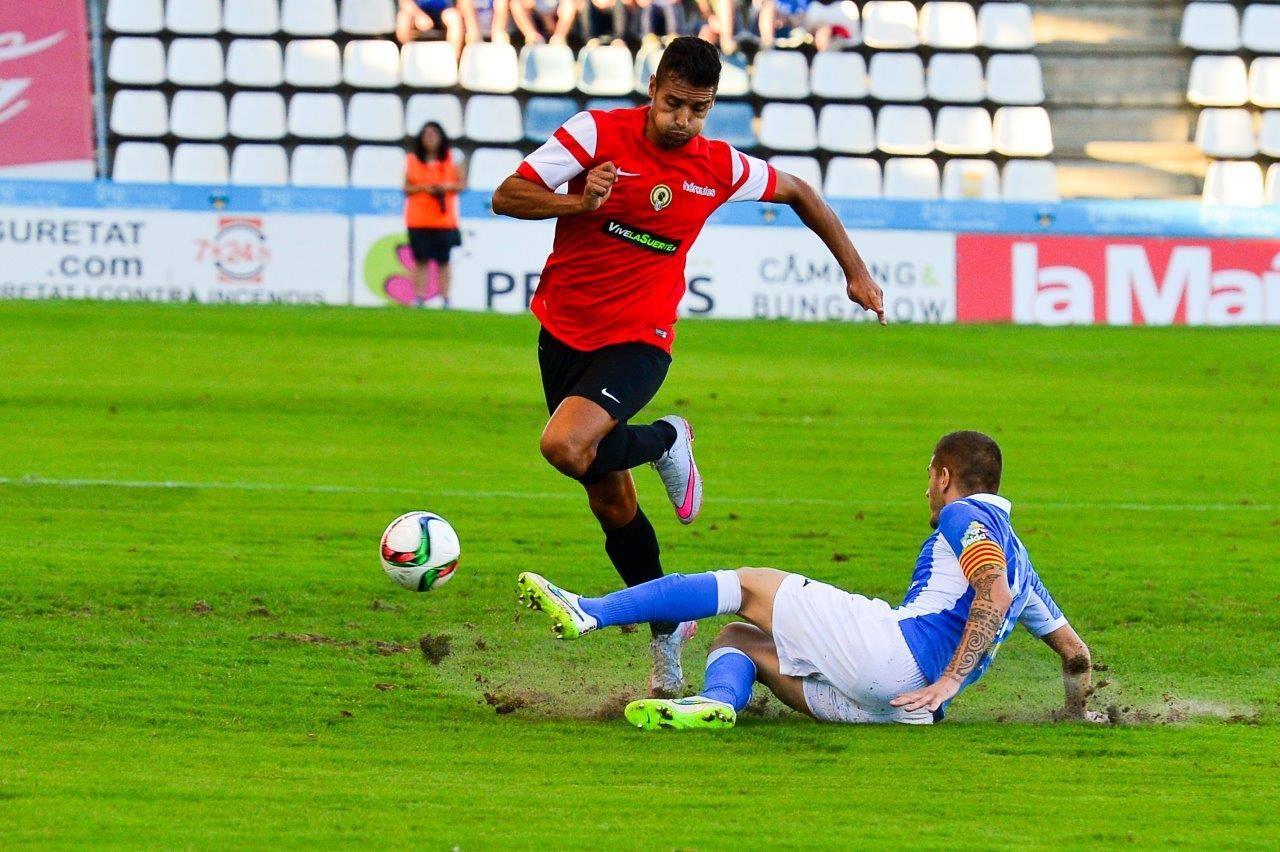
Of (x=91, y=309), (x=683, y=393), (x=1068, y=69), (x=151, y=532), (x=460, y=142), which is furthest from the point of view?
(x=1068, y=69)

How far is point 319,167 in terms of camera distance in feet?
69.6

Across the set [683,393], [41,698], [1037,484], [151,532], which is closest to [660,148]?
[41,698]

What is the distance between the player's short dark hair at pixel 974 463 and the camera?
5602mm

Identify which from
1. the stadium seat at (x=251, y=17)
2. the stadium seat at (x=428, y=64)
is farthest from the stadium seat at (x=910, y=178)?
the stadium seat at (x=251, y=17)

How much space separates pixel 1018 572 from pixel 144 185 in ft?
47.9

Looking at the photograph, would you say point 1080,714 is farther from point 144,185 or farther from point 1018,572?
point 144,185

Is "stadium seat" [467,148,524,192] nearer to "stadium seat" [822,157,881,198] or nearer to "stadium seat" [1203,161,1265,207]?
"stadium seat" [822,157,881,198]

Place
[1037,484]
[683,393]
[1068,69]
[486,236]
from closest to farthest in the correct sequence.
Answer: [1037,484] < [683,393] < [486,236] < [1068,69]

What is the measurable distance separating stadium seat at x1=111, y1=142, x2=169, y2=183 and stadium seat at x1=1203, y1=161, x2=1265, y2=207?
43.5ft

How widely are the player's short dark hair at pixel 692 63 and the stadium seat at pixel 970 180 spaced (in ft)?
52.3

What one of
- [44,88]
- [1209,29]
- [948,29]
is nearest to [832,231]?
[44,88]

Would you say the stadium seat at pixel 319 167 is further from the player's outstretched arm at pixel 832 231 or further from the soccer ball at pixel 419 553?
the soccer ball at pixel 419 553

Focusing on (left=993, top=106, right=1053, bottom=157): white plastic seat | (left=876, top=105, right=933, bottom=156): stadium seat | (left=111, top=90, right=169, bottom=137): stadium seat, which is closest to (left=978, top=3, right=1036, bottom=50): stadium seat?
(left=993, top=106, right=1053, bottom=157): white plastic seat

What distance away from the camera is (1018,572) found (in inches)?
217
